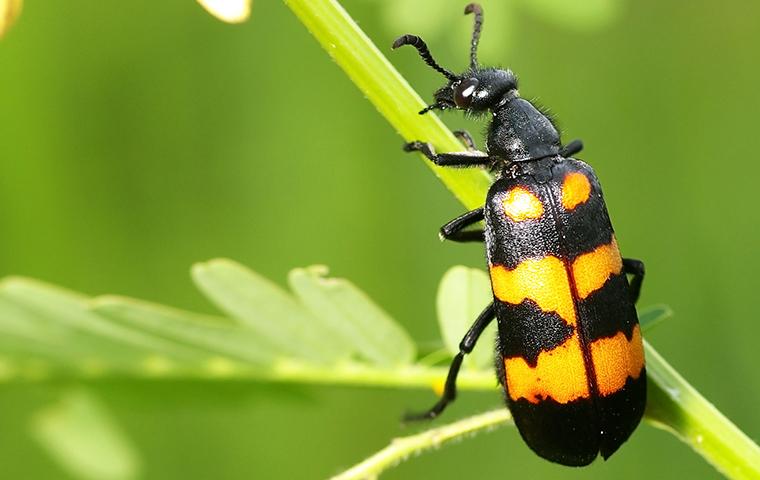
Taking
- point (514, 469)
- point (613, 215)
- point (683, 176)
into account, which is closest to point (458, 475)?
point (514, 469)

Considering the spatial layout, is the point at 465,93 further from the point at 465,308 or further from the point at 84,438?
the point at 84,438

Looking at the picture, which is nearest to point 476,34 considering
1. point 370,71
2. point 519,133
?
point 519,133

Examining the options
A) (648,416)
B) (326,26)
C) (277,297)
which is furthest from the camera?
(277,297)

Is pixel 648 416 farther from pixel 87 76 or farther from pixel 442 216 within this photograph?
pixel 87 76

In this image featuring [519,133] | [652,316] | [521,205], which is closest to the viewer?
[652,316]

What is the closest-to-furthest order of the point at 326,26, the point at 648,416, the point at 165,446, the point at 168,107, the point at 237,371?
the point at 326,26, the point at 648,416, the point at 237,371, the point at 165,446, the point at 168,107
